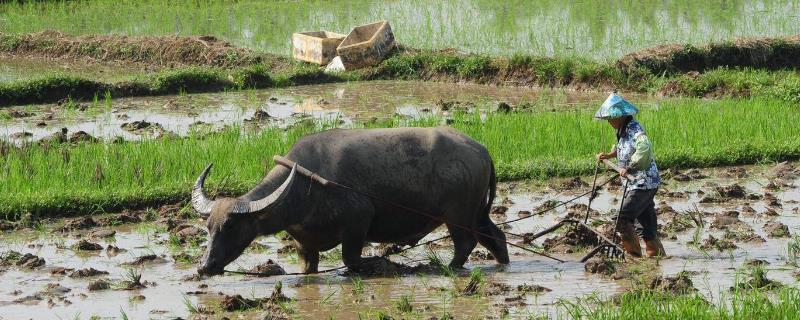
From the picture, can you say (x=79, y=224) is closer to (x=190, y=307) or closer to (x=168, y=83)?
(x=190, y=307)

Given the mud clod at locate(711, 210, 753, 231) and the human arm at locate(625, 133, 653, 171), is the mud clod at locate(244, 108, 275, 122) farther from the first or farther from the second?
the human arm at locate(625, 133, 653, 171)

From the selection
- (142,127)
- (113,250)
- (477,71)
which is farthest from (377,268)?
(477,71)

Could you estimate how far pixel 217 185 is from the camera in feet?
25.6

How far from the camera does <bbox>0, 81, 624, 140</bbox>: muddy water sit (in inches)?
430

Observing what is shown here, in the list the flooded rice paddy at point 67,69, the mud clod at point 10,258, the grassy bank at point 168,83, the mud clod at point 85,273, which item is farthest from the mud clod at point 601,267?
the flooded rice paddy at point 67,69

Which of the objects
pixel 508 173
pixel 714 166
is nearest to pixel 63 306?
pixel 508 173

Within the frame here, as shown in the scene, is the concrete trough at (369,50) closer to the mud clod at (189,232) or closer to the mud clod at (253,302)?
the mud clod at (189,232)

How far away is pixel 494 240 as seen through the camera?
6.41 meters

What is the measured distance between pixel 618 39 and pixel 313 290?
9829mm

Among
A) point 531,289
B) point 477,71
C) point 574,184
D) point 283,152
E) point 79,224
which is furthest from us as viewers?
point 477,71

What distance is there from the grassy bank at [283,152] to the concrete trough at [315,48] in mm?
3795

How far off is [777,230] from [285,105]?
21.8 ft

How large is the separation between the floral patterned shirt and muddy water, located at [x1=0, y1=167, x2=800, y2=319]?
0.44 meters

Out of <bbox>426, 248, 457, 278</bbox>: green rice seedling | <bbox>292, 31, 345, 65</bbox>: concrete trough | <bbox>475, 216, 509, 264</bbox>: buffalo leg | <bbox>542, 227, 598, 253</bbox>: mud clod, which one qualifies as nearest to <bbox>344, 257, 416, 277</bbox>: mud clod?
<bbox>426, 248, 457, 278</bbox>: green rice seedling
